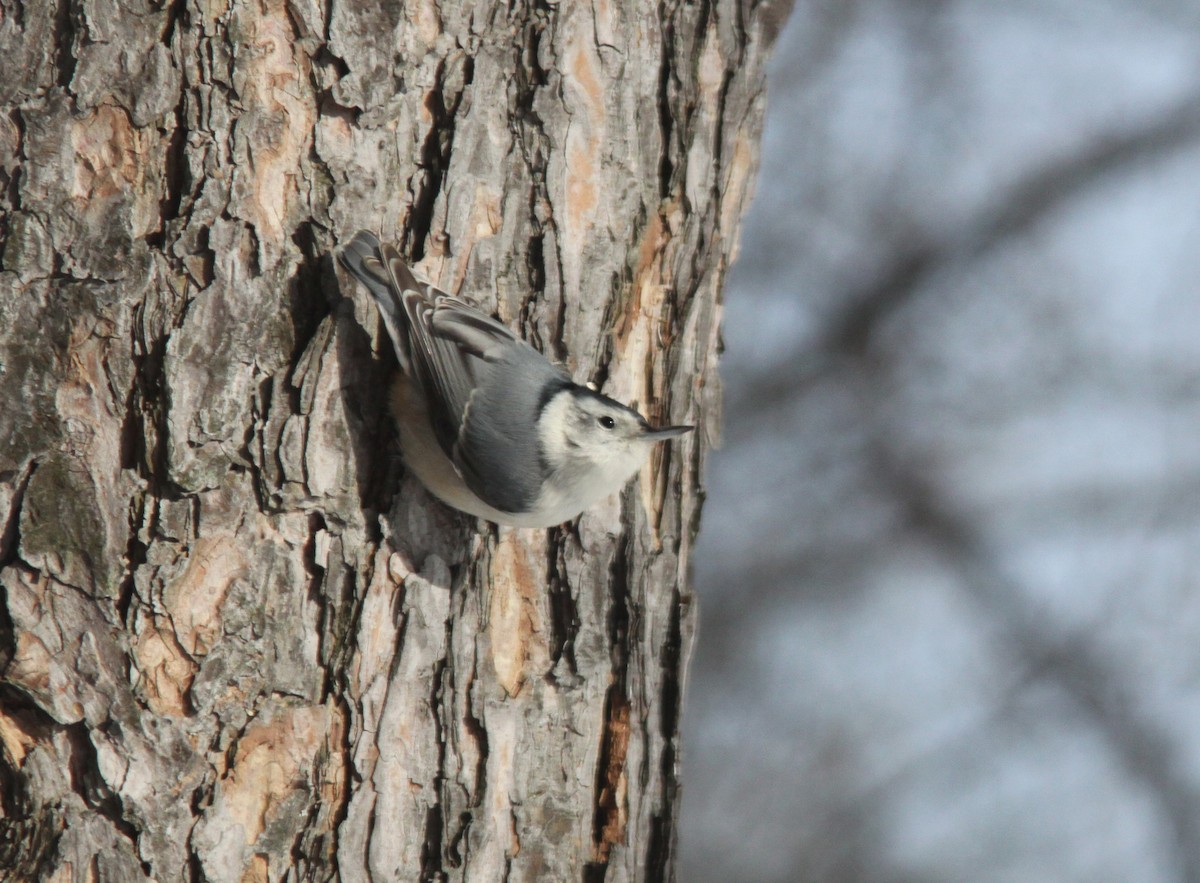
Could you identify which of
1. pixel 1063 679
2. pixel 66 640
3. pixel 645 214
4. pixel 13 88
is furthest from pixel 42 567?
pixel 1063 679

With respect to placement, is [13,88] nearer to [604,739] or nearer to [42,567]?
[42,567]

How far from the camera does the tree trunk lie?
141 centimetres

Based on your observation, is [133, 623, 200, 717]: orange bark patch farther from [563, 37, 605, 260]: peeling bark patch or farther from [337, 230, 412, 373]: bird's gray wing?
[563, 37, 605, 260]: peeling bark patch

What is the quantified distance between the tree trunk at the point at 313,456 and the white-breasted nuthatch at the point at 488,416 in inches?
2.2

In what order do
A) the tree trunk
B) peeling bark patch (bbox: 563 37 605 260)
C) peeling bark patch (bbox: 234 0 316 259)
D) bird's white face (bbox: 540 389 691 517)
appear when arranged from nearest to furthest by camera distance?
the tree trunk → peeling bark patch (bbox: 234 0 316 259) → bird's white face (bbox: 540 389 691 517) → peeling bark patch (bbox: 563 37 605 260)

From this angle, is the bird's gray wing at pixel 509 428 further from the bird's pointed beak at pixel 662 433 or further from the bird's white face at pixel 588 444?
the bird's pointed beak at pixel 662 433

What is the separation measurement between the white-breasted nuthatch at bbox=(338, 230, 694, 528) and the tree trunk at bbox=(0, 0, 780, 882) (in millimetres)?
55

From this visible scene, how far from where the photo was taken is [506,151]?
67.7 inches

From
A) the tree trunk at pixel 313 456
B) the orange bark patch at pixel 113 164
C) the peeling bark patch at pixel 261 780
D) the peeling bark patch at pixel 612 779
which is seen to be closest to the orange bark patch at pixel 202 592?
the tree trunk at pixel 313 456

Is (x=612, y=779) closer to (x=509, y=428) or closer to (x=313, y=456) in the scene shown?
(x=509, y=428)

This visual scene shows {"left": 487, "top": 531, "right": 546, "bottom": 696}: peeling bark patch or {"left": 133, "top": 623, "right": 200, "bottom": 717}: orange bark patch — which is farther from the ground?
{"left": 487, "top": 531, "right": 546, "bottom": 696}: peeling bark patch

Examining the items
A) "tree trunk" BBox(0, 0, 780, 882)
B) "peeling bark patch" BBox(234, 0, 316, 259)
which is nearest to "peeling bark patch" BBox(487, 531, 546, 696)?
"tree trunk" BBox(0, 0, 780, 882)

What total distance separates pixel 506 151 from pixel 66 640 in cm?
91

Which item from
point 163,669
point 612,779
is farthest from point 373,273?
point 612,779
